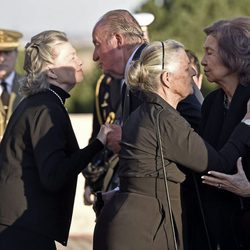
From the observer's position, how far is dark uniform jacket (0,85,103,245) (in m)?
5.00

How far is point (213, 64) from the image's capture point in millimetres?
4801

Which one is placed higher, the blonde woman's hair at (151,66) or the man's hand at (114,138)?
the blonde woman's hair at (151,66)

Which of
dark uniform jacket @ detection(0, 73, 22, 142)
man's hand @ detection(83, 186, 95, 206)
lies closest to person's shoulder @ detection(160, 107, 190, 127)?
man's hand @ detection(83, 186, 95, 206)

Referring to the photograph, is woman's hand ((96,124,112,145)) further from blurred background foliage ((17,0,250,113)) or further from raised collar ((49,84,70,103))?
blurred background foliage ((17,0,250,113))

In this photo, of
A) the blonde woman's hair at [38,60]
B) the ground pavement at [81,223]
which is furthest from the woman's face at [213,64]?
the ground pavement at [81,223]

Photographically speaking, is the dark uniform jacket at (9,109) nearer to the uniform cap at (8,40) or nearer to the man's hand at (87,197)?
the uniform cap at (8,40)

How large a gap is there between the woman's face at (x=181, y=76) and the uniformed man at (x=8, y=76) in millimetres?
3672

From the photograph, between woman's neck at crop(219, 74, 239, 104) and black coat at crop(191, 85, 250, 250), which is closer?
black coat at crop(191, 85, 250, 250)

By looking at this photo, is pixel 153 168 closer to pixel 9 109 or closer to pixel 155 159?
pixel 155 159

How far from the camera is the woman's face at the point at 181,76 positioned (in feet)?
15.1

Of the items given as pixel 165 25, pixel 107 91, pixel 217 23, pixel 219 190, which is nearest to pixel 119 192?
pixel 219 190

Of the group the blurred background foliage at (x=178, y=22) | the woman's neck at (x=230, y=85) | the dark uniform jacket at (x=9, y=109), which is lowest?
the blurred background foliage at (x=178, y=22)

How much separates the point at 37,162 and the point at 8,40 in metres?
3.98

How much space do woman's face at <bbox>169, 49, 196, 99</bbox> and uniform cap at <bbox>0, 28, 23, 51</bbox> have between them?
4.24 meters
